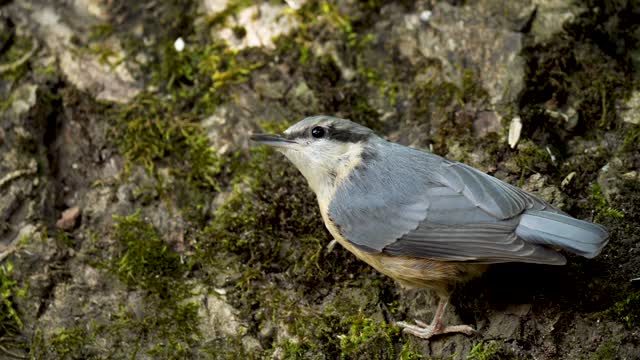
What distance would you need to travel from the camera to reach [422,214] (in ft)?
13.1

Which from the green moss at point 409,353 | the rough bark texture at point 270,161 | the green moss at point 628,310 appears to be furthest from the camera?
the rough bark texture at point 270,161

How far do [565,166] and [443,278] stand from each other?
52.1 inches

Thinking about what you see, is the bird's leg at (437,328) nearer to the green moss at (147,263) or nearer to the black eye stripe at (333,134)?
the black eye stripe at (333,134)

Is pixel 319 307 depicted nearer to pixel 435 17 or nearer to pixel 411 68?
pixel 411 68

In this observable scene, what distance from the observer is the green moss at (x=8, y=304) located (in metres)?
4.48

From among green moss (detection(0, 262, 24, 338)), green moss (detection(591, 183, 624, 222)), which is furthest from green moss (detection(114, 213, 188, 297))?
green moss (detection(591, 183, 624, 222))

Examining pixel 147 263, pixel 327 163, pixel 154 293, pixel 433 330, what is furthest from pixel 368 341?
pixel 147 263

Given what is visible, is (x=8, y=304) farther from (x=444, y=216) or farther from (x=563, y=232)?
(x=563, y=232)

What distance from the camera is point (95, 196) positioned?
516 centimetres

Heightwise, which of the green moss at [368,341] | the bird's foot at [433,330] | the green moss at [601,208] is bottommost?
the green moss at [368,341]

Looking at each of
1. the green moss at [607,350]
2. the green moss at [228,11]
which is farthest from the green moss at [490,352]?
the green moss at [228,11]

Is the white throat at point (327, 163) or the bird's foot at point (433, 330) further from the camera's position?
the white throat at point (327, 163)

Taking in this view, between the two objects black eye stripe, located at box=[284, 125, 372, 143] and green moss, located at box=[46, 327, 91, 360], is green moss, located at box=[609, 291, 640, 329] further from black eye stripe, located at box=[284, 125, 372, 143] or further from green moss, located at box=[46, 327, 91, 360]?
green moss, located at box=[46, 327, 91, 360]

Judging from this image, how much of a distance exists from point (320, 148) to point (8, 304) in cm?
211
